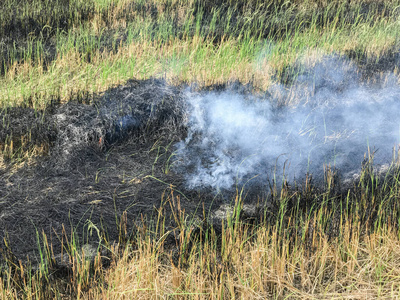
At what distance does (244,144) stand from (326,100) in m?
1.29

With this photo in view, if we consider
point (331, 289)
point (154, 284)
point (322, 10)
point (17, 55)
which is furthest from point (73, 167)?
point (322, 10)

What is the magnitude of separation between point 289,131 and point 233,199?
1.19m

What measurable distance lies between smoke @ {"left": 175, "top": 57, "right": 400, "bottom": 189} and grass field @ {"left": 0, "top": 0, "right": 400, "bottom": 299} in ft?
0.93

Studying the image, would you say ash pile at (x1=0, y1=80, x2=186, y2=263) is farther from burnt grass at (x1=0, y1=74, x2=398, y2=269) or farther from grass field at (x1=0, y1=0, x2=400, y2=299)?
grass field at (x1=0, y1=0, x2=400, y2=299)

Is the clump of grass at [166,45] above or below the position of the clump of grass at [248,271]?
above

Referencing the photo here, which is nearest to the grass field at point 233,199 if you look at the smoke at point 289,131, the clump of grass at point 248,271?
the clump of grass at point 248,271

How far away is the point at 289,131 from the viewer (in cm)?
450

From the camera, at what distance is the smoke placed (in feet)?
13.2

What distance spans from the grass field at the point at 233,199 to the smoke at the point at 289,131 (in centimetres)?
28

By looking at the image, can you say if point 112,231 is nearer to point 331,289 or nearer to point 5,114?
point 331,289

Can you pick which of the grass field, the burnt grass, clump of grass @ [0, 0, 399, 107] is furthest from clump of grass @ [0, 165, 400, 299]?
clump of grass @ [0, 0, 399, 107]

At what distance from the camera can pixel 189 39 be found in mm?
6715

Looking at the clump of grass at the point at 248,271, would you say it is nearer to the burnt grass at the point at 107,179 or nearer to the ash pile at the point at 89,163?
the burnt grass at the point at 107,179

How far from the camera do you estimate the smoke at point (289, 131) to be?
403cm
